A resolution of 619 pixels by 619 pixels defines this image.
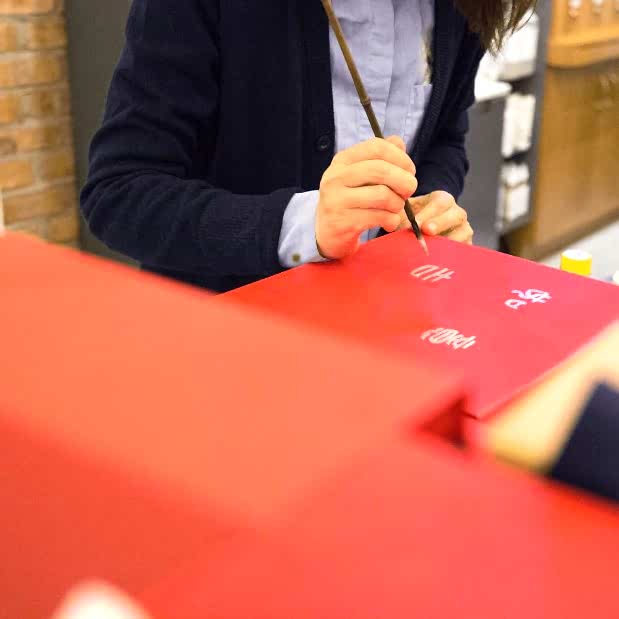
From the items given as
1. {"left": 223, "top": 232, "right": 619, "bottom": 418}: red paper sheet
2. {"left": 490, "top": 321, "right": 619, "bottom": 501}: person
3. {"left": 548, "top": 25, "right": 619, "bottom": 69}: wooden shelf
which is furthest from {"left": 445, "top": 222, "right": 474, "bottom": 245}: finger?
{"left": 548, "top": 25, "right": 619, "bottom": 69}: wooden shelf

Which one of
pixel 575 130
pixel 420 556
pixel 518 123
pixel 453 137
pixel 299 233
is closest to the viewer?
pixel 420 556

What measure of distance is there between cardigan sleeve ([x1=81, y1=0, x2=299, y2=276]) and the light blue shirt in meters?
0.14

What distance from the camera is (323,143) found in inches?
35.9

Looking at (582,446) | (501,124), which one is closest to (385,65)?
(582,446)

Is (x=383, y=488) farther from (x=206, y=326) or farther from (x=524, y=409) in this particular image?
(x=524, y=409)

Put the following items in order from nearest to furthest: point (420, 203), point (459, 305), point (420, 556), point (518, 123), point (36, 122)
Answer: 1. point (420, 556)
2. point (459, 305)
3. point (420, 203)
4. point (36, 122)
5. point (518, 123)

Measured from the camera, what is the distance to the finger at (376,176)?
671 millimetres

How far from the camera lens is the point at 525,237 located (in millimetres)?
2918

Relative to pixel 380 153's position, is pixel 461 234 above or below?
below

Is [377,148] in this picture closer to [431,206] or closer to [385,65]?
[431,206]

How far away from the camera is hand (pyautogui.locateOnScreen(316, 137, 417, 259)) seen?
667mm

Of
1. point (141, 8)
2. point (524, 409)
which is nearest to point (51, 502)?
point (524, 409)

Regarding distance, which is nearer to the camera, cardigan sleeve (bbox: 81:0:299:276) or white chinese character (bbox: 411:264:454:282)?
white chinese character (bbox: 411:264:454:282)

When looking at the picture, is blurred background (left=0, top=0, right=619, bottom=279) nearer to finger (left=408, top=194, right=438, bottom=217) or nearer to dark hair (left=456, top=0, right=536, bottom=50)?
dark hair (left=456, top=0, right=536, bottom=50)
